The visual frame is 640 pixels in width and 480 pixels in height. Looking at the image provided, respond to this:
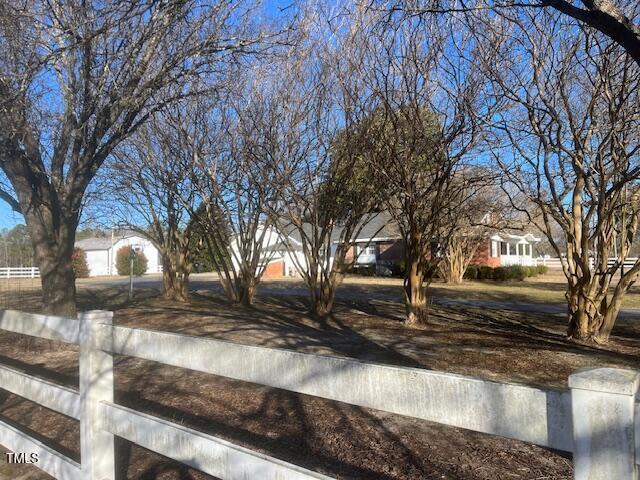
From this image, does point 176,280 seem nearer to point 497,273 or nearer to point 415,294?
point 415,294

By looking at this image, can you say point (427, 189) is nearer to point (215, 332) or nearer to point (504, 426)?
point (215, 332)

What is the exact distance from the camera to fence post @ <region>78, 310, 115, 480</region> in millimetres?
3520

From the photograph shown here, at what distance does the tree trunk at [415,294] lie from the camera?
11961 mm

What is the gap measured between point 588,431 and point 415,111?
960cm

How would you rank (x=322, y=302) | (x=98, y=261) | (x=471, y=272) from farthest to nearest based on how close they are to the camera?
(x=98, y=261), (x=471, y=272), (x=322, y=302)

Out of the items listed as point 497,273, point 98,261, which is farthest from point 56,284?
point 98,261

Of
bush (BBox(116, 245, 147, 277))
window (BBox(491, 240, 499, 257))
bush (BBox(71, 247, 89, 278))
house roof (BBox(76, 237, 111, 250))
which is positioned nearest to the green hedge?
window (BBox(491, 240, 499, 257))

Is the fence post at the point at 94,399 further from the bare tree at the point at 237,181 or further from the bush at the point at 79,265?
the bush at the point at 79,265

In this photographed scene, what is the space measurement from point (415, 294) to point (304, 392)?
9.71m

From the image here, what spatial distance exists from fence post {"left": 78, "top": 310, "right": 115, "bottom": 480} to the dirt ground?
0.77 meters

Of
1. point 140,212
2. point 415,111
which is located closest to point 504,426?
point 415,111

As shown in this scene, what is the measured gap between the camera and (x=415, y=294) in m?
12.1

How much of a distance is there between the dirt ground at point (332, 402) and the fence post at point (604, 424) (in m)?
2.53

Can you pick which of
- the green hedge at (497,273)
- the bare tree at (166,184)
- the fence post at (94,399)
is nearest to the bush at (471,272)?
the green hedge at (497,273)
